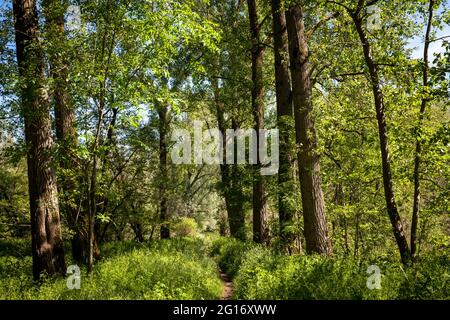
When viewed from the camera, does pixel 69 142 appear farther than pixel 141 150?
No

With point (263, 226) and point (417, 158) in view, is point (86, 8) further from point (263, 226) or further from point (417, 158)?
point (263, 226)

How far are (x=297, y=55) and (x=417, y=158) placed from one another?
4.08 meters

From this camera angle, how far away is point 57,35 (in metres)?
9.30

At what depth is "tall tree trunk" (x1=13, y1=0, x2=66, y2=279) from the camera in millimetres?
9445

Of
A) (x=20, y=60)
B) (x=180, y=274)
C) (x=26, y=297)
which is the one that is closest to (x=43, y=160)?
(x=20, y=60)

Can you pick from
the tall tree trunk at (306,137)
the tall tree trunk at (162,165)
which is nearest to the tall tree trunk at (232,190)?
the tall tree trunk at (162,165)

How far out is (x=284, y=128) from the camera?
43.0 feet

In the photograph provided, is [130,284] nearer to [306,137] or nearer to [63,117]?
[306,137]

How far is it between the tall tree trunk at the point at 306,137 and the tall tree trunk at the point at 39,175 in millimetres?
5987

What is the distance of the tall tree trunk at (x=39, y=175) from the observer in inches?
372

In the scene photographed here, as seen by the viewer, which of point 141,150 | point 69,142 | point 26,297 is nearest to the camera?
point 26,297

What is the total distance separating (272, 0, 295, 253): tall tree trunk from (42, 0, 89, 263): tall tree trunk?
244 inches

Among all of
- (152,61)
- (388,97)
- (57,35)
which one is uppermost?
(57,35)

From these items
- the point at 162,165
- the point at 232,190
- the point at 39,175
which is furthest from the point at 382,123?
the point at 232,190
